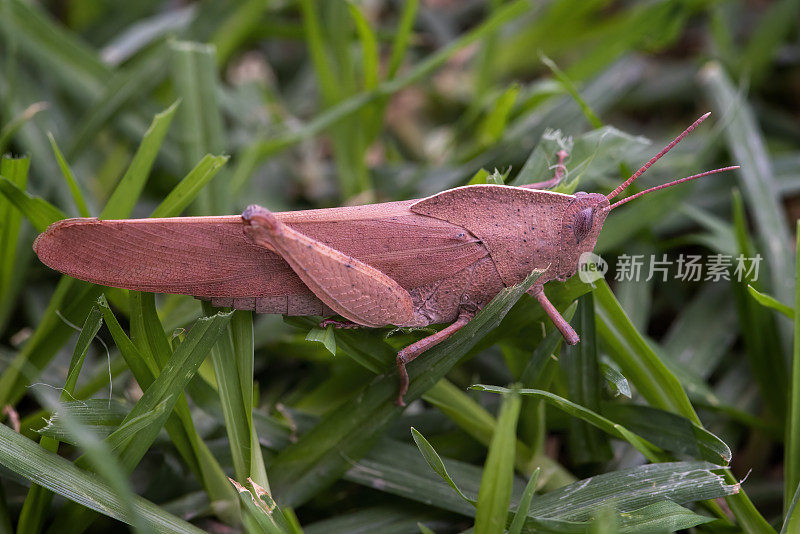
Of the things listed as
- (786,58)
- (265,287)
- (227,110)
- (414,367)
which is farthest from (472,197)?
(786,58)

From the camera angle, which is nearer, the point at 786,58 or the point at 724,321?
the point at 724,321

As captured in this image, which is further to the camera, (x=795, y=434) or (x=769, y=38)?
(x=769, y=38)

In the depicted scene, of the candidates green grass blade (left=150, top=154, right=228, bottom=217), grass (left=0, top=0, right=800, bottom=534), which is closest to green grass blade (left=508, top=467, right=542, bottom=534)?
grass (left=0, top=0, right=800, bottom=534)

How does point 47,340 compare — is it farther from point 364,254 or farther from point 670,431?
point 670,431

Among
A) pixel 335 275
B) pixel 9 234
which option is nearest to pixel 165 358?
pixel 335 275

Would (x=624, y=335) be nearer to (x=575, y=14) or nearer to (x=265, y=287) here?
(x=265, y=287)

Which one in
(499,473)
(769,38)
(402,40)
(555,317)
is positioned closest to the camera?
(499,473)
